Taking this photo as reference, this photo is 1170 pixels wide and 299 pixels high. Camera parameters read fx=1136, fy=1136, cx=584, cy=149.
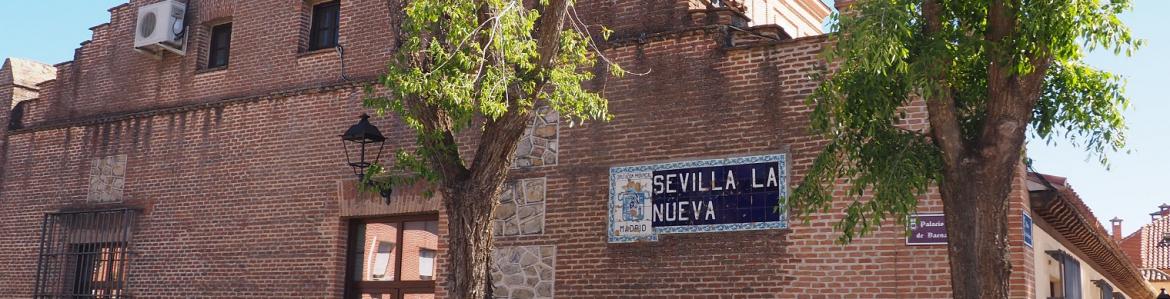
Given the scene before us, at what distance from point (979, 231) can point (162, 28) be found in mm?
11614

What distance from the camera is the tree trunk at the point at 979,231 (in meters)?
6.83

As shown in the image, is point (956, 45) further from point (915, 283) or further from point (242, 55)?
point (242, 55)

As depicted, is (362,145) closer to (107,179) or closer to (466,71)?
(466,71)

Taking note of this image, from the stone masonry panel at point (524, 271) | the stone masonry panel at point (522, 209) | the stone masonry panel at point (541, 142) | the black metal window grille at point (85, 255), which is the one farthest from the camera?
the black metal window grille at point (85, 255)

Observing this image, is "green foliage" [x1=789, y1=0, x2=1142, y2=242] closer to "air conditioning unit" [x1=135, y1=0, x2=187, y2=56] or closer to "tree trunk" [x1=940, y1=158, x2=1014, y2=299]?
"tree trunk" [x1=940, y1=158, x2=1014, y2=299]

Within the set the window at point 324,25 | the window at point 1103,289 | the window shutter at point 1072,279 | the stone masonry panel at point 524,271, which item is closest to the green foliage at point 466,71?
the stone masonry panel at point 524,271

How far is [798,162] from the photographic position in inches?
405

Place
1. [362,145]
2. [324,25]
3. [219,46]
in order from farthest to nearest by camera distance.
A: 1. [219,46]
2. [324,25]
3. [362,145]

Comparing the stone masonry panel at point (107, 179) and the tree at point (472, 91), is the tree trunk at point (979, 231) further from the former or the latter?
the stone masonry panel at point (107, 179)

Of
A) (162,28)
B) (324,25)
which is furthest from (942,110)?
(162,28)

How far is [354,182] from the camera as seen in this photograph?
1305 centimetres

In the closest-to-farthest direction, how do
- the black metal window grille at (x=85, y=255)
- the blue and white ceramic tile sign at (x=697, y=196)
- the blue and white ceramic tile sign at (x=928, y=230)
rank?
the blue and white ceramic tile sign at (x=928, y=230), the blue and white ceramic tile sign at (x=697, y=196), the black metal window grille at (x=85, y=255)

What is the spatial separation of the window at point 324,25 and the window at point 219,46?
1386mm

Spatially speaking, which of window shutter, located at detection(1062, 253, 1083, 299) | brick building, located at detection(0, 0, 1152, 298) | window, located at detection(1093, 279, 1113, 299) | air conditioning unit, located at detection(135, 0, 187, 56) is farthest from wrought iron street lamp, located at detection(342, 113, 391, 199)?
window, located at detection(1093, 279, 1113, 299)
